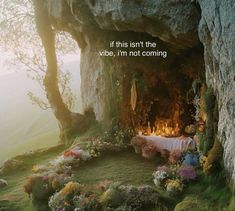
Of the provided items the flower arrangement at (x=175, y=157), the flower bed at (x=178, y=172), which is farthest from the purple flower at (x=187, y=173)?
the flower arrangement at (x=175, y=157)

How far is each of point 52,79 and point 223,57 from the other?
52.7 feet

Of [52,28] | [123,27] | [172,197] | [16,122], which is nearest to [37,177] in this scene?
[172,197]

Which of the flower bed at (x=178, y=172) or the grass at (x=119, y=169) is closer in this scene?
the flower bed at (x=178, y=172)

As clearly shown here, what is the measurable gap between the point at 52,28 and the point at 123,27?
396 inches

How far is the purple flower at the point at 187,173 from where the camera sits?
14.7 metres

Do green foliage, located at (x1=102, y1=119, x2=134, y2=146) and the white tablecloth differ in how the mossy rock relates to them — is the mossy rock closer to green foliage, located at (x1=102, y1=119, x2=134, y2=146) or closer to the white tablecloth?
the white tablecloth

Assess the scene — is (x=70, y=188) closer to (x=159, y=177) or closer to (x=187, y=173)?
(x=159, y=177)

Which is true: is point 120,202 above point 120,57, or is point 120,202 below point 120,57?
below

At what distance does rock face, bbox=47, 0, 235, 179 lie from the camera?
39.4 feet

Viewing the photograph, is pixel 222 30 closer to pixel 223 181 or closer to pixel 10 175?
pixel 223 181

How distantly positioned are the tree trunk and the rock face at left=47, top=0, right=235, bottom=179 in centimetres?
144

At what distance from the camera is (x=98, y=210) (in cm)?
1410

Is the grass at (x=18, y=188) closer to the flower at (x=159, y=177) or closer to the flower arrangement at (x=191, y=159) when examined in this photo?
the flower at (x=159, y=177)

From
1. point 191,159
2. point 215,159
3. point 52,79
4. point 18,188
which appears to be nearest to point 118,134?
point 18,188
